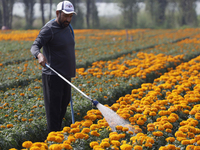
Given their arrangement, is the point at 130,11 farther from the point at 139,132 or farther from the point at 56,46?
the point at 139,132

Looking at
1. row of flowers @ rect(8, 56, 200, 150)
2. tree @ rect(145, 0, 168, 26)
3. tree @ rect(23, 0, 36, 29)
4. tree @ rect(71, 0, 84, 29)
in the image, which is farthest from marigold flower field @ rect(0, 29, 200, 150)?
tree @ rect(145, 0, 168, 26)

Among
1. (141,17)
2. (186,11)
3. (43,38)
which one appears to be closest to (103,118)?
(43,38)

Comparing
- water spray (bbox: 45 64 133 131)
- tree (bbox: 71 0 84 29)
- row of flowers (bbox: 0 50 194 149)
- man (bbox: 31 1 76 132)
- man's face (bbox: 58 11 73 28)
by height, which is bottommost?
row of flowers (bbox: 0 50 194 149)

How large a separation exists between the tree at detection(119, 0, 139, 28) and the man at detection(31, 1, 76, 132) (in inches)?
1738

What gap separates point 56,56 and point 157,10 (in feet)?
145

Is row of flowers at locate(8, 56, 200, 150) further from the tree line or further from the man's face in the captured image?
the tree line

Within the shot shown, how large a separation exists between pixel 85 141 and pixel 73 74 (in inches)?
47.6

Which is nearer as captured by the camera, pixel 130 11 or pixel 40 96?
pixel 40 96

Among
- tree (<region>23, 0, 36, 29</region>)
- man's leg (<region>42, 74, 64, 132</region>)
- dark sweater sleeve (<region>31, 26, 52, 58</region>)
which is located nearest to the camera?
dark sweater sleeve (<region>31, 26, 52, 58</region>)

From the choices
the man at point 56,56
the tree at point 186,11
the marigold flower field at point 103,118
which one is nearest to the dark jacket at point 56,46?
the man at point 56,56

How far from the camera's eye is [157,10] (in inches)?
1781

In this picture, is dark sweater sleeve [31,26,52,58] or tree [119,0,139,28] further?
tree [119,0,139,28]

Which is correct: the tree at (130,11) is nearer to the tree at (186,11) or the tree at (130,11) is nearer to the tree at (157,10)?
the tree at (157,10)

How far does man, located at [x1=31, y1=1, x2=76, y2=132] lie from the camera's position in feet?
12.1
